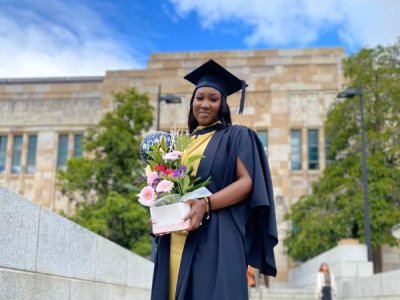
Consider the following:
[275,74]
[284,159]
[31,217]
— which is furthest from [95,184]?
[31,217]

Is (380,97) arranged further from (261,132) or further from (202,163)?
(202,163)

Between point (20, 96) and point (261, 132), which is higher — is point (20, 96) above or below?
above

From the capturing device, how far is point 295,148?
109ft

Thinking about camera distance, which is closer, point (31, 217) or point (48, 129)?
point (31, 217)

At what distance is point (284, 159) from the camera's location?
106ft

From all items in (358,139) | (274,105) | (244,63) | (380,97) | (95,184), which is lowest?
(95,184)

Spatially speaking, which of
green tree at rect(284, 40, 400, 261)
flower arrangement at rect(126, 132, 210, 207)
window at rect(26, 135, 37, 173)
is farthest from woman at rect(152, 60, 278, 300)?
window at rect(26, 135, 37, 173)

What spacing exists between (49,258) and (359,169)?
19414 millimetres

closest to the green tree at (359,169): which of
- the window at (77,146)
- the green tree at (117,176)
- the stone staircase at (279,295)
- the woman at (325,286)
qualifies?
the stone staircase at (279,295)

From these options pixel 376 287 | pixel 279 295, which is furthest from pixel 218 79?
pixel 279 295

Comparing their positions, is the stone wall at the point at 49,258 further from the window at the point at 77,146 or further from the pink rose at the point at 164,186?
the window at the point at 77,146

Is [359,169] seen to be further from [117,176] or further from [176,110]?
[176,110]

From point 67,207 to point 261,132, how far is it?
11.8 metres

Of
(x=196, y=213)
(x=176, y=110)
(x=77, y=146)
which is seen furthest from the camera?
(x=77, y=146)
